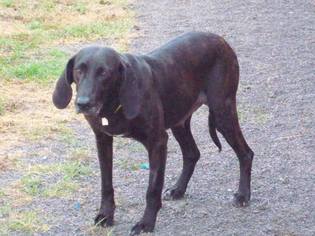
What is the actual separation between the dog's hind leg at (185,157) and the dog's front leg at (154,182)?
0.72m

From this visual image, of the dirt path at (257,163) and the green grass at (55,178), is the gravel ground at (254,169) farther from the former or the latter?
the green grass at (55,178)

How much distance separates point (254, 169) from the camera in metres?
7.30

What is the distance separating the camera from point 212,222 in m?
6.22

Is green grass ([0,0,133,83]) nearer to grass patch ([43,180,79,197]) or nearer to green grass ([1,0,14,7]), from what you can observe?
green grass ([1,0,14,7])

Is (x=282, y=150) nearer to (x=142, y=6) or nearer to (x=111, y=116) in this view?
(x=111, y=116)

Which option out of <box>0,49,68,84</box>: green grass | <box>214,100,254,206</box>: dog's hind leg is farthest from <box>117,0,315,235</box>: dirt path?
<box>0,49,68,84</box>: green grass

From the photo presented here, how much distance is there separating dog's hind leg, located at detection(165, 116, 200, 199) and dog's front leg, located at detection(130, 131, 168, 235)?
0.72 m

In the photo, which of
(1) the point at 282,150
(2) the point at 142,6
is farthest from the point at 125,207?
(2) the point at 142,6

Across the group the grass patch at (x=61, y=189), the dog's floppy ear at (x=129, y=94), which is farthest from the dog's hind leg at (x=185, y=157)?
the dog's floppy ear at (x=129, y=94)

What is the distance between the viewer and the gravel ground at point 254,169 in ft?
20.4

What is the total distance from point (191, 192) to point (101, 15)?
→ 8.70m

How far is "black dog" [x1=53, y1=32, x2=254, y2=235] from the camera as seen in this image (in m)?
5.51

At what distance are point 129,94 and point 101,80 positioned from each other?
24 cm

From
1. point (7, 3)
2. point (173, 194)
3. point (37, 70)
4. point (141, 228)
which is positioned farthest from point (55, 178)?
point (7, 3)
